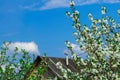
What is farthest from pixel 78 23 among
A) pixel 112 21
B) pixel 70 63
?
pixel 70 63

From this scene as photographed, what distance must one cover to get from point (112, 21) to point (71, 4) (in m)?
1.37

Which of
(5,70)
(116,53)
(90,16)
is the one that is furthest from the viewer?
(5,70)

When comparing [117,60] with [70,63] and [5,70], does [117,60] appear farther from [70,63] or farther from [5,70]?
[70,63]

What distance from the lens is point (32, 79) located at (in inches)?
645

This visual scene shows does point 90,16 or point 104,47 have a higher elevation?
point 90,16

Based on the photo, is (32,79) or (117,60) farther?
(32,79)

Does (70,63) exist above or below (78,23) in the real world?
above

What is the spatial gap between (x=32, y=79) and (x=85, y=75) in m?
4.53

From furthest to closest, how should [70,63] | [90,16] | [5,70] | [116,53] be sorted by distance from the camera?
[70,63], [5,70], [90,16], [116,53]

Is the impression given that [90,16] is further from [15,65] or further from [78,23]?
[15,65]

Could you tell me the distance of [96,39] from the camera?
12.3 metres

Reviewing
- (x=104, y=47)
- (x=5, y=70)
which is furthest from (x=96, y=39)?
(x=5, y=70)

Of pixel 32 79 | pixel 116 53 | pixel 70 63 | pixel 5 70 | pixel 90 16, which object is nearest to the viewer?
pixel 116 53

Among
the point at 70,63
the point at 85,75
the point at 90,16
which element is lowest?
the point at 85,75
